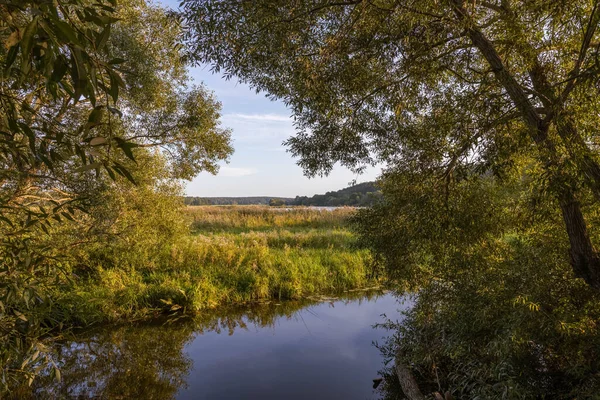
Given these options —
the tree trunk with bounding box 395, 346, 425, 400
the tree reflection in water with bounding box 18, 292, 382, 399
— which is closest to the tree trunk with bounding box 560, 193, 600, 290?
the tree trunk with bounding box 395, 346, 425, 400

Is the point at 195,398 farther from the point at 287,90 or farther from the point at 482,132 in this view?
the point at 482,132

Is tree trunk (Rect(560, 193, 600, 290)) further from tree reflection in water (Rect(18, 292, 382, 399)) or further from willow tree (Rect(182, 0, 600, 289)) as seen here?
tree reflection in water (Rect(18, 292, 382, 399))

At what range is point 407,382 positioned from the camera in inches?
249

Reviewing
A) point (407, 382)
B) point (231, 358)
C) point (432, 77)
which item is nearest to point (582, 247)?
point (432, 77)

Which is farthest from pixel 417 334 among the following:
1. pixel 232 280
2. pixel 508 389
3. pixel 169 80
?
pixel 169 80

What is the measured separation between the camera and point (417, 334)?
6.75 metres

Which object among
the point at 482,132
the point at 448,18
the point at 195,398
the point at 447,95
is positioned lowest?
the point at 195,398

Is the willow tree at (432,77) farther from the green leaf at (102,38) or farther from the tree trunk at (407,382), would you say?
the green leaf at (102,38)

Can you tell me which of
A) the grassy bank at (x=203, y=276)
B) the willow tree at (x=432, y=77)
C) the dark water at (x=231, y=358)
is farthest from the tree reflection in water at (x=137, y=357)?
the willow tree at (x=432, y=77)

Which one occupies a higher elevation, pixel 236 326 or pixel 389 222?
pixel 389 222

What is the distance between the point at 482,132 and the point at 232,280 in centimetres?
940

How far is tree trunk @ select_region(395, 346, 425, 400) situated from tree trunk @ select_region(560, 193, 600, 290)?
9.78 feet

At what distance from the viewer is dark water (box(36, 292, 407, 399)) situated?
6.91m

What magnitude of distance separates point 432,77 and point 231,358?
7111 millimetres
